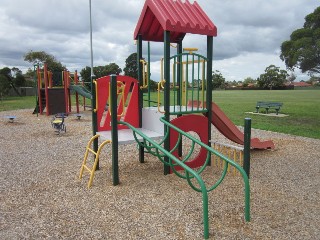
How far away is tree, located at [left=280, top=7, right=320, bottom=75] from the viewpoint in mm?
27191

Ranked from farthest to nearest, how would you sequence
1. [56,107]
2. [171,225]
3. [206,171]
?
1. [56,107]
2. [206,171]
3. [171,225]

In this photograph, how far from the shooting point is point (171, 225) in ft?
11.0

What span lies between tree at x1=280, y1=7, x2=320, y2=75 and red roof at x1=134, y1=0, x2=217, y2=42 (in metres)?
25.3

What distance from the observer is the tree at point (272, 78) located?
72.1 metres

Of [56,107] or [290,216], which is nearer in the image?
[290,216]

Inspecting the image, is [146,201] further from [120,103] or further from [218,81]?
[218,81]

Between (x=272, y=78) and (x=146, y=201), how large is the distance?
75221mm

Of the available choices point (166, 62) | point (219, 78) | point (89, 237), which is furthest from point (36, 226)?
point (219, 78)

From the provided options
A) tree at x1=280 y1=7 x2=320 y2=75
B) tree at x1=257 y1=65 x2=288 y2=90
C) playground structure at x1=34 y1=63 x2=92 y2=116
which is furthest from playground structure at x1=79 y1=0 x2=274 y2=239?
tree at x1=257 y1=65 x2=288 y2=90

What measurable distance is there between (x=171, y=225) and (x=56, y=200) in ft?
5.66

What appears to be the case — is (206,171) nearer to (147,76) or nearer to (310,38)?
(147,76)

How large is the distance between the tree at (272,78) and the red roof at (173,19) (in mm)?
71046

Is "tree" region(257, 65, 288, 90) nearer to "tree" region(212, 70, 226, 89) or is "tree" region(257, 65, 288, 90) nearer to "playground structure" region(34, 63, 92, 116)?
"tree" region(212, 70, 226, 89)

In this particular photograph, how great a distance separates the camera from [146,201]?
13.1 feet
